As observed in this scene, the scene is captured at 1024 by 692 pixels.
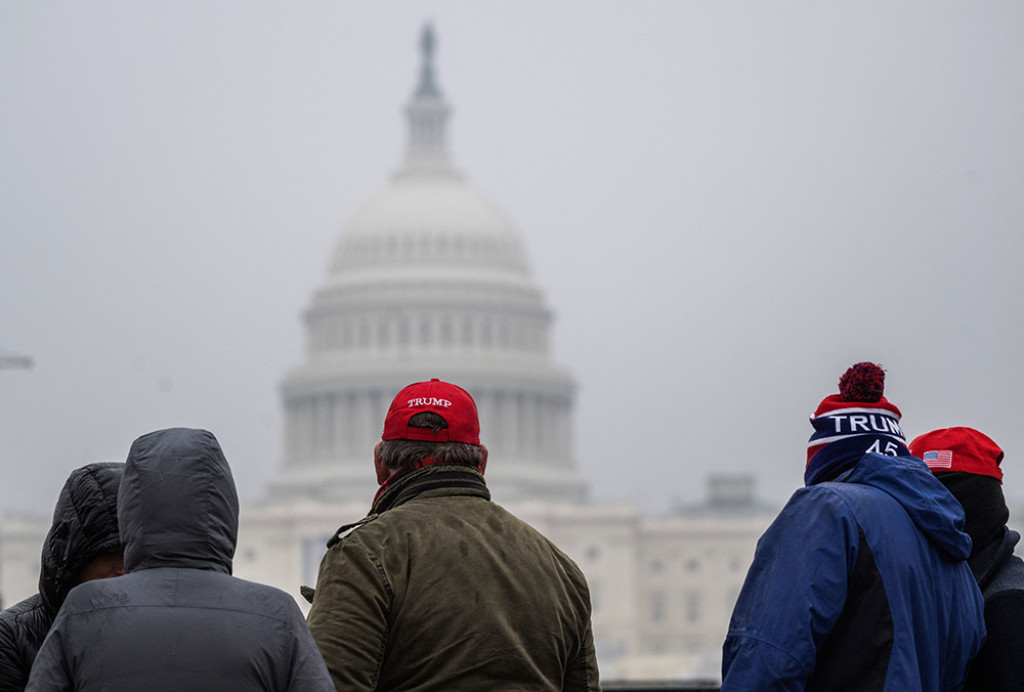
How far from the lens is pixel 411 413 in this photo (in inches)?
222

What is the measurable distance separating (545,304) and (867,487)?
411 ft

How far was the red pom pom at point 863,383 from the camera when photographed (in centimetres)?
617

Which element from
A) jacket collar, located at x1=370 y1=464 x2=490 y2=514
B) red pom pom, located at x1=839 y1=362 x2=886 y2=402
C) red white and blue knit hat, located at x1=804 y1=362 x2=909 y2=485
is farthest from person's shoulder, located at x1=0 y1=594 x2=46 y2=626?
red pom pom, located at x1=839 y1=362 x2=886 y2=402

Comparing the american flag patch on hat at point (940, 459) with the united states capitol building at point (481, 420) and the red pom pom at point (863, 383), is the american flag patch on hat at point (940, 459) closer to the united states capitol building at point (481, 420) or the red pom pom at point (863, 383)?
the red pom pom at point (863, 383)

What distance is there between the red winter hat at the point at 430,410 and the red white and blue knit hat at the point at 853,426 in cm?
113

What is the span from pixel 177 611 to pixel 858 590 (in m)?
1.94

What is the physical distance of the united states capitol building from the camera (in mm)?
117312

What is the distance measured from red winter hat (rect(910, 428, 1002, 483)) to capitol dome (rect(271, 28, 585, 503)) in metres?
113

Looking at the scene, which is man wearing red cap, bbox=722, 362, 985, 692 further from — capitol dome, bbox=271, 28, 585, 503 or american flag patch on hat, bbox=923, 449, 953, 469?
capitol dome, bbox=271, 28, 585, 503

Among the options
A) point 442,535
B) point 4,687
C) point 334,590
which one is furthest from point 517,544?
point 4,687

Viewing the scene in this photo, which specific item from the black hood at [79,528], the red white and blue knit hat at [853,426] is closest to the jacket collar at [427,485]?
the black hood at [79,528]

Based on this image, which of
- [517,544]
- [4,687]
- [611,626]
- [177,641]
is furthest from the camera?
[611,626]

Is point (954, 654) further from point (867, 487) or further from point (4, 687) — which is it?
point (4, 687)

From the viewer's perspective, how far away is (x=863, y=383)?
617 cm
